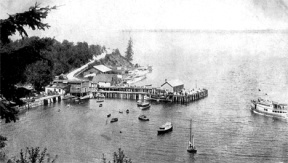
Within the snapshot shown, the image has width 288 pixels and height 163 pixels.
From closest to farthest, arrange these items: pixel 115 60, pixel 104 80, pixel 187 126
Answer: pixel 187 126
pixel 104 80
pixel 115 60

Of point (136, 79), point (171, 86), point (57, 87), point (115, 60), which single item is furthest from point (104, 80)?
point (115, 60)

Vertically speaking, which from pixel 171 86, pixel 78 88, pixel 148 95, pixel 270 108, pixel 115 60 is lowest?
pixel 270 108

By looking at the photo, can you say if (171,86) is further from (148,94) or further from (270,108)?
(270,108)

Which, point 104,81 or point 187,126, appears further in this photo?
point 104,81

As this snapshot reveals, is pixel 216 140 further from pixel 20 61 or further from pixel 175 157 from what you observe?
pixel 20 61

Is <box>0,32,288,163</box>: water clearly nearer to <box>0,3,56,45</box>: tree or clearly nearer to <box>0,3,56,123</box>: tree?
→ <box>0,3,56,123</box>: tree

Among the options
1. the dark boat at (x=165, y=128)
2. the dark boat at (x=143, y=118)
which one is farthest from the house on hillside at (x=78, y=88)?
the dark boat at (x=165, y=128)

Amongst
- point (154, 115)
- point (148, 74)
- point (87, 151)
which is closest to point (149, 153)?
point (87, 151)
